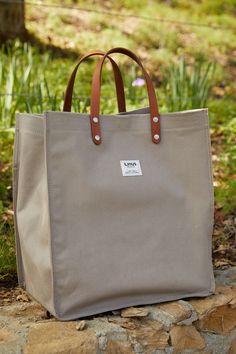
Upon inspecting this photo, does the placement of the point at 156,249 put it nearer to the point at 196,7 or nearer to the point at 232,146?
the point at 232,146

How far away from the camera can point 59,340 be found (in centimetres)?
196

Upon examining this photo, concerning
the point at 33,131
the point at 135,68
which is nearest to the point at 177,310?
the point at 33,131

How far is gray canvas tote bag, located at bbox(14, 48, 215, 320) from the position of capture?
2025 millimetres

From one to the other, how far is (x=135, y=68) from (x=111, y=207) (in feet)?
11.3

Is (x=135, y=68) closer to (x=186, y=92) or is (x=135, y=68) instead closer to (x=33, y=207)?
(x=186, y=92)

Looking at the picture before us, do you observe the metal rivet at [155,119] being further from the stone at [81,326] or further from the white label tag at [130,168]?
the stone at [81,326]

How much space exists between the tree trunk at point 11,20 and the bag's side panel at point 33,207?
143 inches

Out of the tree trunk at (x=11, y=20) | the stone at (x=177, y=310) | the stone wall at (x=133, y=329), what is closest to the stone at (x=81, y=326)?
the stone wall at (x=133, y=329)

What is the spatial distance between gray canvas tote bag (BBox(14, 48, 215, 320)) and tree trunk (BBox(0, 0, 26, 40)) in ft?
11.5

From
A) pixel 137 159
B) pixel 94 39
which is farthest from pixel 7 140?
pixel 94 39

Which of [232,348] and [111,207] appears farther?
[232,348]

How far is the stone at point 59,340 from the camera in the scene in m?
1.93

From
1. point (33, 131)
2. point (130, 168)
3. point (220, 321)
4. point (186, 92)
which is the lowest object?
point (220, 321)

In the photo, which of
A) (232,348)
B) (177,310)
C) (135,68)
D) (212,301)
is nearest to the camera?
(177,310)
